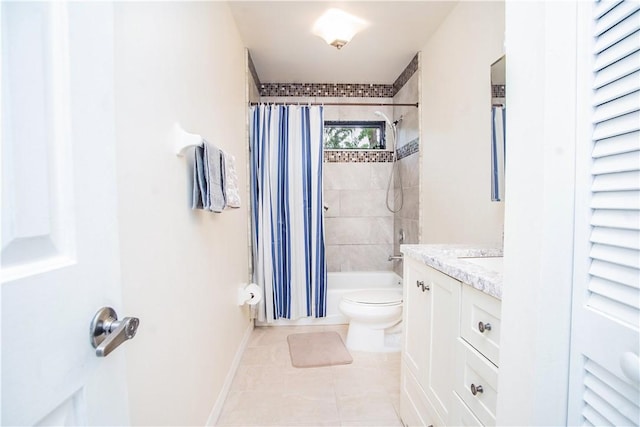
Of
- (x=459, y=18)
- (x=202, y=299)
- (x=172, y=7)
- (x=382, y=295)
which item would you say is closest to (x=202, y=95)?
(x=172, y=7)

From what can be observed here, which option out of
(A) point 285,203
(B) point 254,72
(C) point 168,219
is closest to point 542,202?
(C) point 168,219

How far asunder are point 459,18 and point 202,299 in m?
2.32

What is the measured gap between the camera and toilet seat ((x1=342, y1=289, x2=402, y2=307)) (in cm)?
220

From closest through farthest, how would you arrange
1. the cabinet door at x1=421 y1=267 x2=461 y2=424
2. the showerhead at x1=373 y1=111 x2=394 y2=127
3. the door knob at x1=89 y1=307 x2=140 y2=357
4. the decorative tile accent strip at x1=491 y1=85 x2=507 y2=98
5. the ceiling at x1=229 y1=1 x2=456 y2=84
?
the door knob at x1=89 y1=307 x2=140 y2=357
the cabinet door at x1=421 y1=267 x2=461 y2=424
the decorative tile accent strip at x1=491 y1=85 x2=507 y2=98
the ceiling at x1=229 y1=1 x2=456 y2=84
the showerhead at x1=373 y1=111 x2=394 y2=127

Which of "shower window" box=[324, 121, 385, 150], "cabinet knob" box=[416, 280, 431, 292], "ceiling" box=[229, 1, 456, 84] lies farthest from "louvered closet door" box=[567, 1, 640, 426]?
"shower window" box=[324, 121, 385, 150]

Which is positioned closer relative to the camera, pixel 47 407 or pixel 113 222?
pixel 47 407

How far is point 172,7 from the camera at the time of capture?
107cm

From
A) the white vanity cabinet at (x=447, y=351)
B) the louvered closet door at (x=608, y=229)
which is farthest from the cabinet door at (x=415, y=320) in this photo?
the louvered closet door at (x=608, y=229)

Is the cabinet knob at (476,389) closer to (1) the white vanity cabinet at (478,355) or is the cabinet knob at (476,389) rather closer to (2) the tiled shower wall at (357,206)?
(1) the white vanity cabinet at (478,355)

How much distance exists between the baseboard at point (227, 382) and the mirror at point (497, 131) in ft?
5.98

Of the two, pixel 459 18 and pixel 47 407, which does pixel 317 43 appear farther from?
pixel 47 407

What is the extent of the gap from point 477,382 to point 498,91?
1.33 m

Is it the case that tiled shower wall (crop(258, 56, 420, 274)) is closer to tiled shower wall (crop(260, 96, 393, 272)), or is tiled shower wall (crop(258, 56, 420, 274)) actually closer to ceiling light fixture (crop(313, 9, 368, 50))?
tiled shower wall (crop(260, 96, 393, 272))

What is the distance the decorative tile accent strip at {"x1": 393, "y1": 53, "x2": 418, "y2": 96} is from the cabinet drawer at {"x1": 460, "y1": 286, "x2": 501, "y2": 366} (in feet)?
7.85
